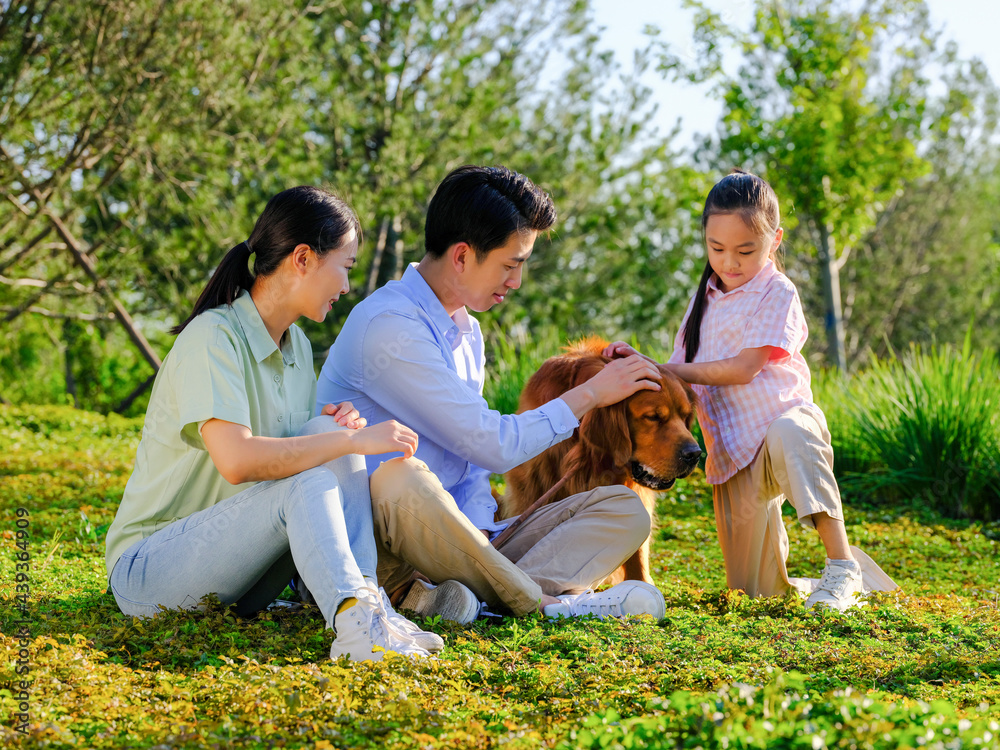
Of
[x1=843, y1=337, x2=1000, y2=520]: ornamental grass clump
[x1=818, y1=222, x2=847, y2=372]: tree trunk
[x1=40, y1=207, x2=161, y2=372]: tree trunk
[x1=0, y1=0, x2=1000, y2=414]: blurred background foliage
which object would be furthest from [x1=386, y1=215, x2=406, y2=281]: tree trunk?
[x1=843, y1=337, x2=1000, y2=520]: ornamental grass clump

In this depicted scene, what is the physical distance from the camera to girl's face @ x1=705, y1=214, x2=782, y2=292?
3.66 meters

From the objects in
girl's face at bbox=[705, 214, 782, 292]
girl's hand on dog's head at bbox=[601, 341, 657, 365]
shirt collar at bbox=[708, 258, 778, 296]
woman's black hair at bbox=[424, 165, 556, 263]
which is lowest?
girl's hand on dog's head at bbox=[601, 341, 657, 365]

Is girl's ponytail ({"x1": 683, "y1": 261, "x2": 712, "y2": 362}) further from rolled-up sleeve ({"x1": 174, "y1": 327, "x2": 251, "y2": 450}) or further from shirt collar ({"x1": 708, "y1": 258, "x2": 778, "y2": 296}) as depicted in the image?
rolled-up sleeve ({"x1": 174, "y1": 327, "x2": 251, "y2": 450})

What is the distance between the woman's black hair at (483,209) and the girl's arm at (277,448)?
94cm

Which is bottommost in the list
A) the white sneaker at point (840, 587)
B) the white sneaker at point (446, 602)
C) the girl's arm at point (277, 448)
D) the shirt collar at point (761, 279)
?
the white sneaker at point (840, 587)

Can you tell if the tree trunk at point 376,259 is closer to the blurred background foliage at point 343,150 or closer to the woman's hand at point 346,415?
the blurred background foliage at point 343,150

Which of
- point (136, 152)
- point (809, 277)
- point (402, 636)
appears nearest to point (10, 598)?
point (402, 636)

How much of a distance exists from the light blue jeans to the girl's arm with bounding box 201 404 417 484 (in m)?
0.04

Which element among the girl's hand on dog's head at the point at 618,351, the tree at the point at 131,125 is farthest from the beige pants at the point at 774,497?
the tree at the point at 131,125

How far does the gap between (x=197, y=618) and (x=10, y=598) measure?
0.95m

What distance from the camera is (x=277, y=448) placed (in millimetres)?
2648

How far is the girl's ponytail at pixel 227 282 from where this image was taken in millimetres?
2977

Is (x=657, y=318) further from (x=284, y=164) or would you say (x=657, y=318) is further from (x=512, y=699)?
(x=512, y=699)

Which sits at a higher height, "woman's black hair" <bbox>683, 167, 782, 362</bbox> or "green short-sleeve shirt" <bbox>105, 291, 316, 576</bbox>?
"woman's black hair" <bbox>683, 167, 782, 362</bbox>
